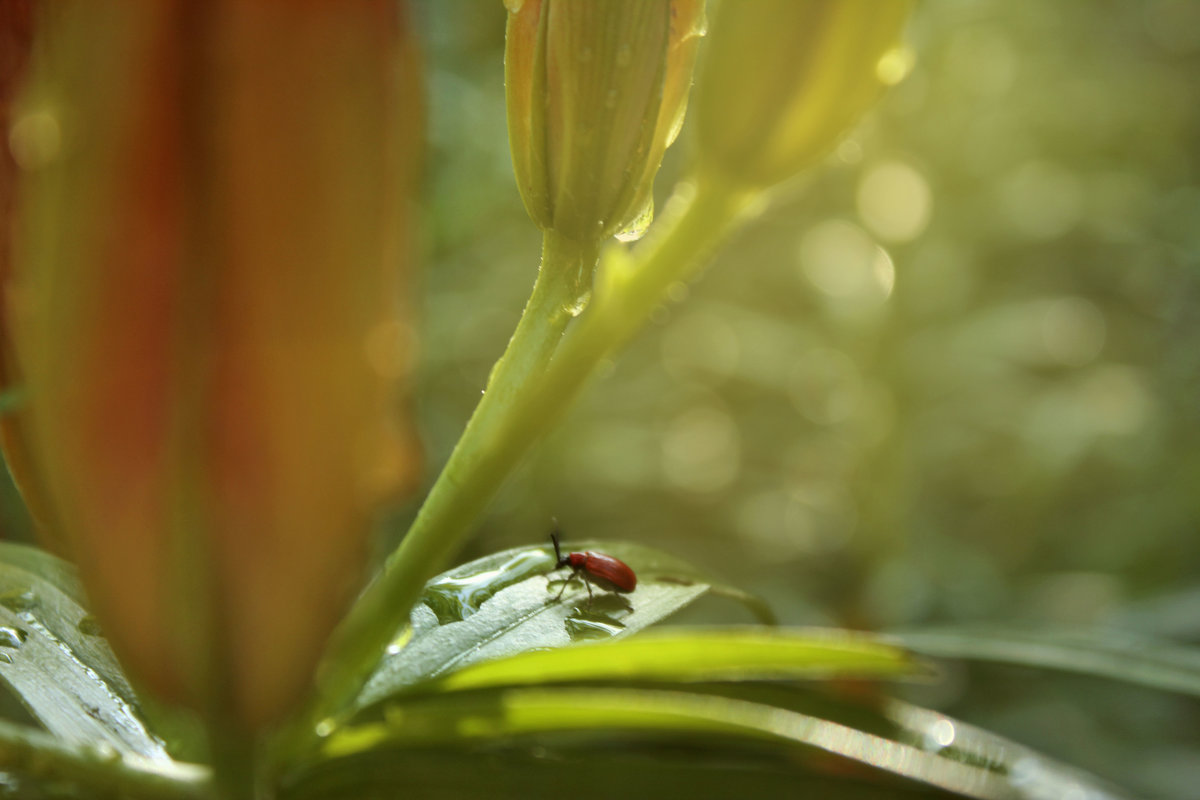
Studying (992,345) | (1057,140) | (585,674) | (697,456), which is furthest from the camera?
(1057,140)

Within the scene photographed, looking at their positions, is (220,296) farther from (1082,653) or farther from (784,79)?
(1082,653)

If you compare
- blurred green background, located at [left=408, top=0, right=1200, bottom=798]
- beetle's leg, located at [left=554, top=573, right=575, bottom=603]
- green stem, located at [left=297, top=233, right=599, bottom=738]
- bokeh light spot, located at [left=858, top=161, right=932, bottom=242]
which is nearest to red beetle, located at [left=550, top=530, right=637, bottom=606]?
beetle's leg, located at [left=554, top=573, right=575, bottom=603]

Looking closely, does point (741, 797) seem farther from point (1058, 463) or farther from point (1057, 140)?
point (1057, 140)

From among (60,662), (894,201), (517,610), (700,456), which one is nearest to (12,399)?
(60,662)

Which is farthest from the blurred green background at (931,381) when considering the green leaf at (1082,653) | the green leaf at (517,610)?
the green leaf at (517,610)

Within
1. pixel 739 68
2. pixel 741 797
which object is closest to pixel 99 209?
pixel 739 68

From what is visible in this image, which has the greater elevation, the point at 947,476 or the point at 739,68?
the point at 947,476
